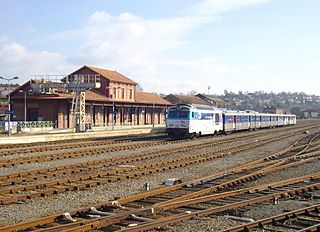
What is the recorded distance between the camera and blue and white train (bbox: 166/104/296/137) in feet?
114

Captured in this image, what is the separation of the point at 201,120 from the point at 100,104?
864 inches

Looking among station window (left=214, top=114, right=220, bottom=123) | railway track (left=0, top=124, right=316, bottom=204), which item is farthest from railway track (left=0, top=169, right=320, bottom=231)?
station window (left=214, top=114, right=220, bottom=123)

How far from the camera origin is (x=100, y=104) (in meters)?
56.1

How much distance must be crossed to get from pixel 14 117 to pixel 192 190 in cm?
4460

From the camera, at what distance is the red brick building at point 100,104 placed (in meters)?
51.3

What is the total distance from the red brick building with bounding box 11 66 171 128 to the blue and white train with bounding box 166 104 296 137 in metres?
15.3

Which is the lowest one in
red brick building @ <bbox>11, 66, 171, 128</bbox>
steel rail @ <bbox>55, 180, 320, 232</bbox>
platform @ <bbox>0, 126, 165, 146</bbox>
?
steel rail @ <bbox>55, 180, 320, 232</bbox>

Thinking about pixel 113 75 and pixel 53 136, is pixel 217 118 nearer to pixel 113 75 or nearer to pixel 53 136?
pixel 53 136

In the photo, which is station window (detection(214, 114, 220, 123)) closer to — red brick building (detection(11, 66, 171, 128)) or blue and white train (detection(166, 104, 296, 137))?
blue and white train (detection(166, 104, 296, 137))

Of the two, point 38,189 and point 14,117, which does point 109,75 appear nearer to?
point 14,117

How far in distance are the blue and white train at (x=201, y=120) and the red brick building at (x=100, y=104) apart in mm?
15323

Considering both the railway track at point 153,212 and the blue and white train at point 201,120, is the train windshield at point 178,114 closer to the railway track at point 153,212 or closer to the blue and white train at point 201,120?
the blue and white train at point 201,120

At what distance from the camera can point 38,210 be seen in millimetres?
9977

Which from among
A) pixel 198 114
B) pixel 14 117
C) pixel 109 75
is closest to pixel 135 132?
pixel 198 114
